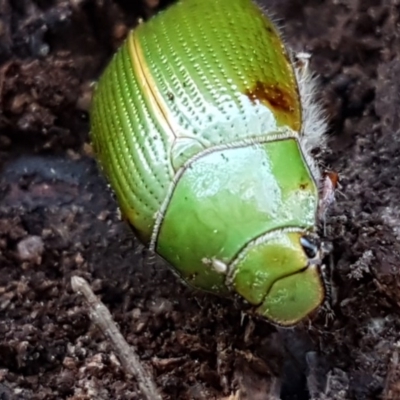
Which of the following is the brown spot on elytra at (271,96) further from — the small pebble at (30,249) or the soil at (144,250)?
the small pebble at (30,249)

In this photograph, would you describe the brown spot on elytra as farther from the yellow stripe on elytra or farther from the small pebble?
the small pebble

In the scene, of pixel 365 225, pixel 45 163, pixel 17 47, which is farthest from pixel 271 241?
pixel 17 47

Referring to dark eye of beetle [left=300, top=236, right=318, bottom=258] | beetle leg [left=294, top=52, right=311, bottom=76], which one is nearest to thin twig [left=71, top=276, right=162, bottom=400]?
dark eye of beetle [left=300, top=236, right=318, bottom=258]

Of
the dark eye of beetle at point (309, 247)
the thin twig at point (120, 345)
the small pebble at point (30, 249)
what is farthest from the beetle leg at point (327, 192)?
the small pebble at point (30, 249)

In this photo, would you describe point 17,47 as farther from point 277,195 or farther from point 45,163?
point 277,195

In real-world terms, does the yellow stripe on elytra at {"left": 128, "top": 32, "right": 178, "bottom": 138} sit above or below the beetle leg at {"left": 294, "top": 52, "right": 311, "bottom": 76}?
above

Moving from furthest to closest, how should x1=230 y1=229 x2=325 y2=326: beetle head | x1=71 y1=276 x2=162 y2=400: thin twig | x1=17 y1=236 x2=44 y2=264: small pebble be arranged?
x1=17 y1=236 x2=44 y2=264: small pebble, x1=230 y1=229 x2=325 y2=326: beetle head, x1=71 y1=276 x2=162 y2=400: thin twig
